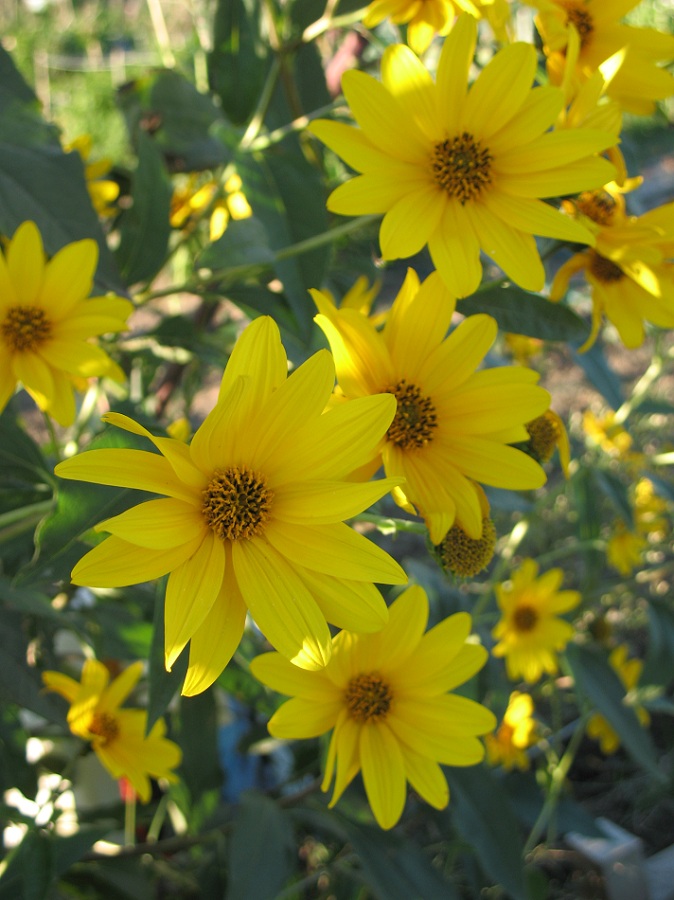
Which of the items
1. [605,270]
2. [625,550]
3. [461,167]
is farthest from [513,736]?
[461,167]

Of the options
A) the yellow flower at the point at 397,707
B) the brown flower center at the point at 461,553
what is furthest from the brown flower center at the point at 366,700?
the brown flower center at the point at 461,553

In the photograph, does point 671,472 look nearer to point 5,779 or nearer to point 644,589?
point 644,589

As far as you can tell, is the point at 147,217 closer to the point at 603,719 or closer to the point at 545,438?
the point at 545,438

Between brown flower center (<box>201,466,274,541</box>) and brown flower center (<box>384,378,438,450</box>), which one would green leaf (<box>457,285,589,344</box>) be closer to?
brown flower center (<box>384,378,438,450</box>)

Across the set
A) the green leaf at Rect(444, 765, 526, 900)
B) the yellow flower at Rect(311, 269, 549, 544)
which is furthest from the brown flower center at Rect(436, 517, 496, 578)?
the green leaf at Rect(444, 765, 526, 900)

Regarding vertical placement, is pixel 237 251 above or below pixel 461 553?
above
